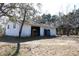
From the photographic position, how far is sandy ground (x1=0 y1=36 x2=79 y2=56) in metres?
2.69

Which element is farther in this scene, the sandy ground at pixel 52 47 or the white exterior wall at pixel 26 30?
the white exterior wall at pixel 26 30

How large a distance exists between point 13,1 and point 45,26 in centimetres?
74

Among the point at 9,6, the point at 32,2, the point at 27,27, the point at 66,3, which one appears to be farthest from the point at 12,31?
the point at 66,3

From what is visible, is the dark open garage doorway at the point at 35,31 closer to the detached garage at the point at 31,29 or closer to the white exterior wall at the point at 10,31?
the detached garage at the point at 31,29

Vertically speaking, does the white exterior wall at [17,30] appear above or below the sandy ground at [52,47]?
above

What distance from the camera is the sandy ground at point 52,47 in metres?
2.69

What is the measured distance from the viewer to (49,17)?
2.78 meters

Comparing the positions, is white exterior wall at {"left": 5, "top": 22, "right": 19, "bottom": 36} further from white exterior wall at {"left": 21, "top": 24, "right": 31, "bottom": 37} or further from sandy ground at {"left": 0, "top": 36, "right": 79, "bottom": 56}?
sandy ground at {"left": 0, "top": 36, "right": 79, "bottom": 56}

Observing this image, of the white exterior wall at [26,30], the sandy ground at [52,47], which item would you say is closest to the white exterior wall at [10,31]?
the white exterior wall at [26,30]

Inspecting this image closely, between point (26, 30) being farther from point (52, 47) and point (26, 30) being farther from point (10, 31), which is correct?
Answer: point (52, 47)

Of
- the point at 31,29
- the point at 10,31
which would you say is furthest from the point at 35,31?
the point at 10,31

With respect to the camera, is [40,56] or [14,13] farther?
[14,13]

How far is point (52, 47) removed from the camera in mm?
2727

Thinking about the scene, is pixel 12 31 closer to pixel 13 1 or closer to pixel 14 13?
pixel 14 13
